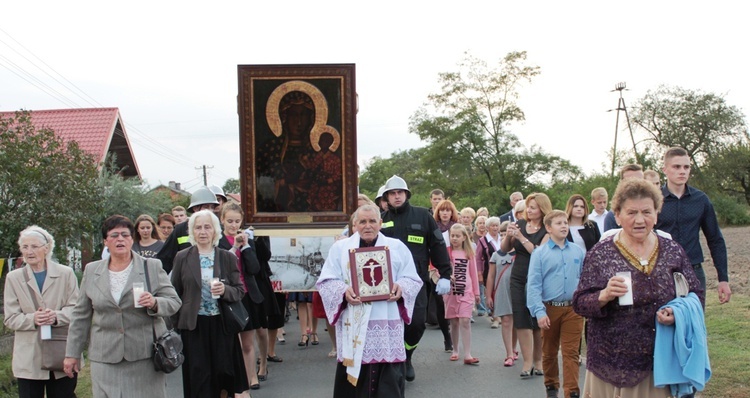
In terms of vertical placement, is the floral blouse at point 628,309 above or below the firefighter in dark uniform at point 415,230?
below

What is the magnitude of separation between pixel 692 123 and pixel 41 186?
171 feet

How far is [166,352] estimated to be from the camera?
18.2ft

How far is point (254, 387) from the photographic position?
330 inches

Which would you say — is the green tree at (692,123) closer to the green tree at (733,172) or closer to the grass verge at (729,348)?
the green tree at (733,172)

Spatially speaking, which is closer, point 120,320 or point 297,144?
point 120,320

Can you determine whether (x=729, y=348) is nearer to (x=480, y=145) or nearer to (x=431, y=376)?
(x=431, y=376)

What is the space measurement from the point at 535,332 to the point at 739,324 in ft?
12.6

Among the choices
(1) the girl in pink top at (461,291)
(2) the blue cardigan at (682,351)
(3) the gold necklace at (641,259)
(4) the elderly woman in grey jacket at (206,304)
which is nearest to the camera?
(2) the blue cardigan at (682,351)

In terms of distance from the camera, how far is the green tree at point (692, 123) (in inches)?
2132

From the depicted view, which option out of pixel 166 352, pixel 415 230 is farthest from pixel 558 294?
pixel 166 352

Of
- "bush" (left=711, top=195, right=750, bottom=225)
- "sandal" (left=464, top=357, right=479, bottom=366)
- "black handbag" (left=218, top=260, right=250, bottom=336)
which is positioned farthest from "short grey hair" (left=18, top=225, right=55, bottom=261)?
"bush" (left=711, top=195, right=750, bottom=225)

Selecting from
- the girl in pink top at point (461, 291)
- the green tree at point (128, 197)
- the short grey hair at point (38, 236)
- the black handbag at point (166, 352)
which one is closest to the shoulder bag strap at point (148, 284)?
the black handbag at point (166, 352)

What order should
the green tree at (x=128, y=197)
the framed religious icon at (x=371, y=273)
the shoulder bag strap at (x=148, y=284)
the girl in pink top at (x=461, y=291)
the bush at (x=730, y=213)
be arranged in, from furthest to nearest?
the bush at (x=730, y=213) → the green tree at (x=128, y=197) → the girl in pink top at (x=461, y=291) → the framed religious icon at (x=371, y=273) → the shoulder bag strap at (x=148, y=284)

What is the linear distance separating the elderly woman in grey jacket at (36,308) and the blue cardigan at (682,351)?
183 inches
